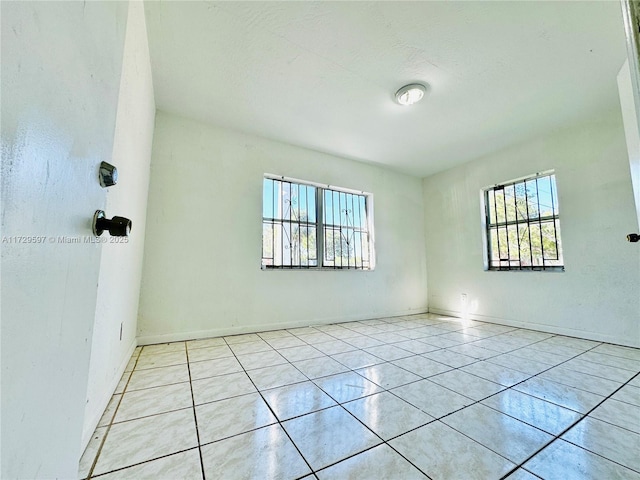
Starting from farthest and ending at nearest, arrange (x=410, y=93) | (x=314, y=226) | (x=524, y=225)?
(x=314, y=226), (x=524, y=225), (x=410, y=93)

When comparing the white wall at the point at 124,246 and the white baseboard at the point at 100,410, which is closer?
the white baseboard at the point at 100,410

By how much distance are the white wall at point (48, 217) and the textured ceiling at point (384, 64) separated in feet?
5.10

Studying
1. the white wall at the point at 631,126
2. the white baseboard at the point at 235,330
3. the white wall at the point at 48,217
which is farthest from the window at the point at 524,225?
the white wall at the point at 48,217

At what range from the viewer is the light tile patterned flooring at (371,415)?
1.00m

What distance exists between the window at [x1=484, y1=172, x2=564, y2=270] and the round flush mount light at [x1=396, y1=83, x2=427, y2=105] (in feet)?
6.88

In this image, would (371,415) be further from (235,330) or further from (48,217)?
(235,330)

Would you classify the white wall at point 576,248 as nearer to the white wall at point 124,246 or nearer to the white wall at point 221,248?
the white wall at point 221,248

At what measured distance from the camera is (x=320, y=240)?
12.0ft

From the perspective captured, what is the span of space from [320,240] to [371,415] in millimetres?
2501

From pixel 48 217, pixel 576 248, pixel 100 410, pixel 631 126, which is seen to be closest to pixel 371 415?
pixel 100 410

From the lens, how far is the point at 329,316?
3531 millimetres

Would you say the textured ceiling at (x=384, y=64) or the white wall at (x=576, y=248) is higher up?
the textured ceiling at (x=384, y=64)

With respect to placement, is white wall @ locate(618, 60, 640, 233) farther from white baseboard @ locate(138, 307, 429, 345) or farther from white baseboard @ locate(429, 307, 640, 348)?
white baseboard @ locate(138, 307, 429, 345)

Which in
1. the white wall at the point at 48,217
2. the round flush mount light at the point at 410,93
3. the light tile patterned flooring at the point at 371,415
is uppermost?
the round flush mount light at the point at 410,93
